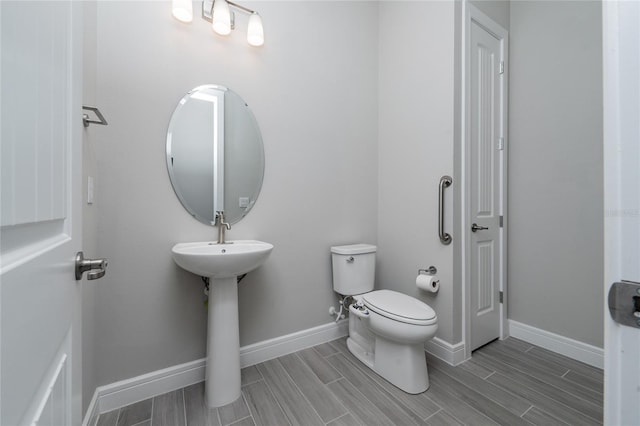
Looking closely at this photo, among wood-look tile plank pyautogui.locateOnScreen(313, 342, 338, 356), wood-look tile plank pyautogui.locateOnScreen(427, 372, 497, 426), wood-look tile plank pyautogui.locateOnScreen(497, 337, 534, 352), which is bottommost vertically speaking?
wood-look tile plank pyautogui.locateOnScreen(427, 372, 497, 426)

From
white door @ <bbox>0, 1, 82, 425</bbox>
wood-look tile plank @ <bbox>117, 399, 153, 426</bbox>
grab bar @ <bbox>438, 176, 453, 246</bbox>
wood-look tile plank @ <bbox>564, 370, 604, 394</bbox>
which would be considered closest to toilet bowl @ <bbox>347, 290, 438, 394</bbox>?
grab bar @ <bbox>438, 176, 453, 246</bbox>

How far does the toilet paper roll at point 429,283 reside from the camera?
1775 millimetres

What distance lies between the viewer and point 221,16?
5.12 feet

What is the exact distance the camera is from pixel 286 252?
1910mm

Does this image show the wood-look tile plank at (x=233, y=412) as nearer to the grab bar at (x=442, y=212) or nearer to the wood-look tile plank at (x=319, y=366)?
the wood-look tile plank at (x=319, y=366)

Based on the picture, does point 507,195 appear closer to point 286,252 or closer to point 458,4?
point 458,4

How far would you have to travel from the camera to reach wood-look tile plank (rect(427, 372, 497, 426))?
1.31 metres

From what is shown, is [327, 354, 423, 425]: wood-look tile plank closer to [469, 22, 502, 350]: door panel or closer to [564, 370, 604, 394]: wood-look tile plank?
[469, 22, 502, 350]: door panel

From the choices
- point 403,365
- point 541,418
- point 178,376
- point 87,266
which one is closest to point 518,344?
point 541,418

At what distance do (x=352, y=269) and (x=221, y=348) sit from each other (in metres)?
0.99

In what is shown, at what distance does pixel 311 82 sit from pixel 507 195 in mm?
1761

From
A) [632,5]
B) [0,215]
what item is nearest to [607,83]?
[632,5]

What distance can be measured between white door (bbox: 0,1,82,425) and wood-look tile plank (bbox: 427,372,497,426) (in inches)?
60.6

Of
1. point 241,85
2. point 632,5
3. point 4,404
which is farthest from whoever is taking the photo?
point 241,85
